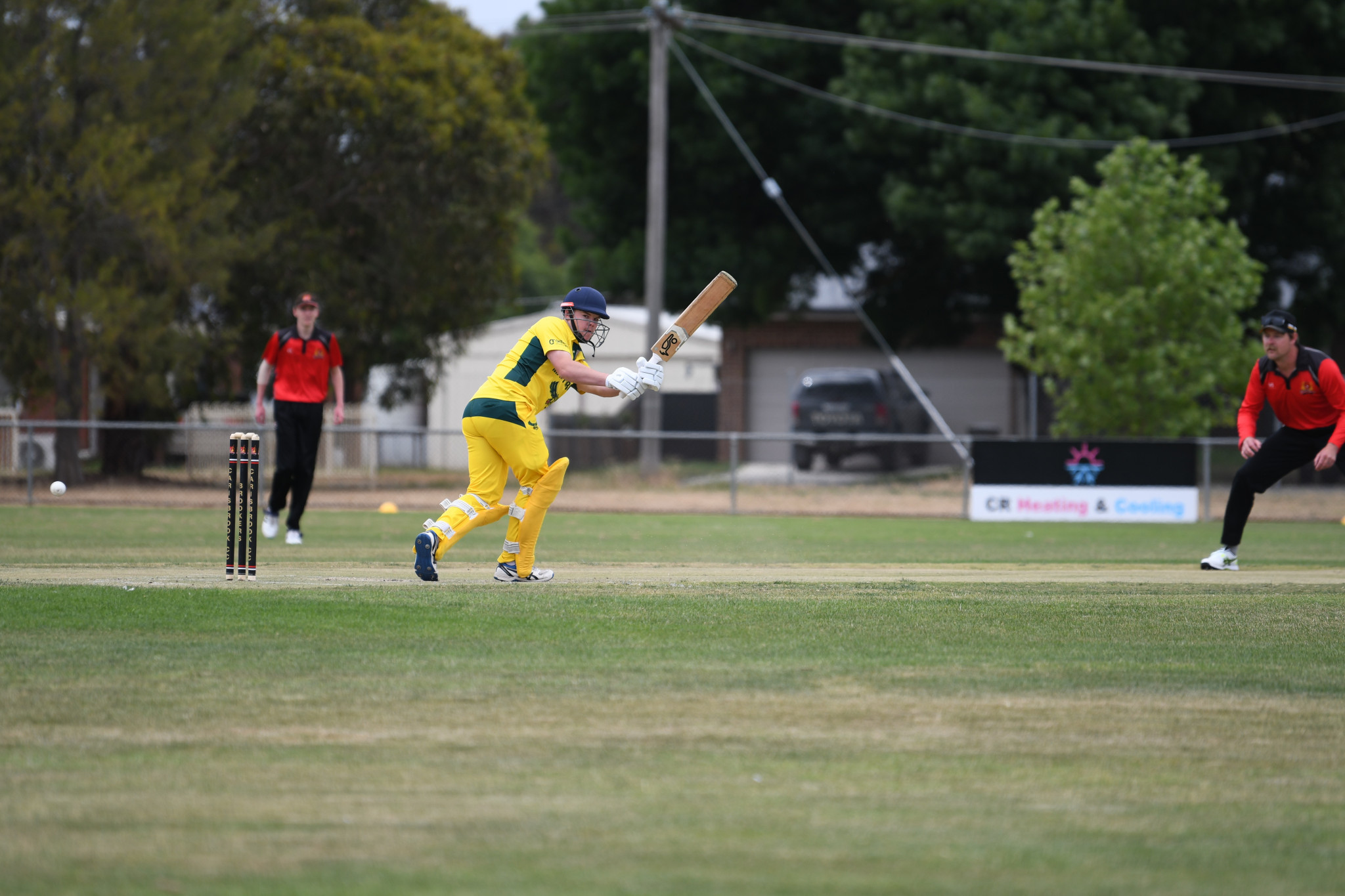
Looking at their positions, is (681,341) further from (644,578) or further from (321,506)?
(321,506)

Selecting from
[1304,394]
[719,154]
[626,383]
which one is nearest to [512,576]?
[626,383]

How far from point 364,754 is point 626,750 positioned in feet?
3.01

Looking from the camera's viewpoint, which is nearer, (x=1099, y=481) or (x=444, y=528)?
(x=444, y=528)

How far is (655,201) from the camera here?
2734cm

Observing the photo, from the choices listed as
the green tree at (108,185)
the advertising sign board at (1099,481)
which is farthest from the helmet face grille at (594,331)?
the green tree at (108,185)

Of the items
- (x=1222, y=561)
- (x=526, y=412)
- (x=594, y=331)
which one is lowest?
(x=1222, y=561)

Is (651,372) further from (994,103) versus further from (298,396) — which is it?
(994,103)

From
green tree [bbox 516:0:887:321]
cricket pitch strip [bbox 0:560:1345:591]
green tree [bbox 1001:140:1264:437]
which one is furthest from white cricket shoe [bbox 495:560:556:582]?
green tree [bbox 516:0:887:321]

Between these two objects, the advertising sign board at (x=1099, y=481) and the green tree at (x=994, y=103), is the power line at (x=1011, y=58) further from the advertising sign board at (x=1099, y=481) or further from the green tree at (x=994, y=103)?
the advertising sign board at (x=1099, y=481)

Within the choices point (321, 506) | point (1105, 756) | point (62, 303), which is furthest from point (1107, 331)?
point (1105, 756)

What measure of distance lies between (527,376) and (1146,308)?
17120 mm

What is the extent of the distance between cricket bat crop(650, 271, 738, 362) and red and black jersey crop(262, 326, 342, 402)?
5.14 meters

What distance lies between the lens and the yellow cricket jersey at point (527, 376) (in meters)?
9.00

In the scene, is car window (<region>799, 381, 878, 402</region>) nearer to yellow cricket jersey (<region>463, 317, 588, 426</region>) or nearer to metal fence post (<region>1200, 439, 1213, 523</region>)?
metal fence post (<region>1200, 439, 1213, 523</region>)
